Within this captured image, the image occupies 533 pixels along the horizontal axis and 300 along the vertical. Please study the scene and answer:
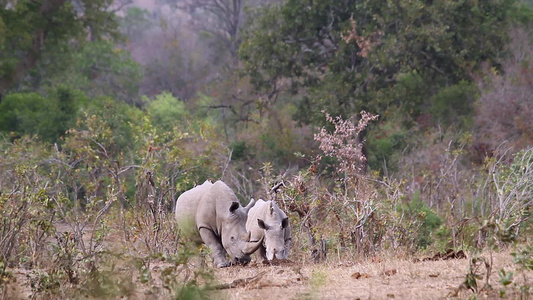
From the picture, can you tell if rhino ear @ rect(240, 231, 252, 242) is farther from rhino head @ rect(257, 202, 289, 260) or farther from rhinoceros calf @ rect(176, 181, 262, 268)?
rhino head @ rect(257, 202, 289, 260)

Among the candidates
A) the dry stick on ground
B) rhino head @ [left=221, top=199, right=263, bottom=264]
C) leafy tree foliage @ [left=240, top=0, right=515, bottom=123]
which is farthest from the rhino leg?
leafy tree foliage @ [left=240, top=0, right=515, bottom=123]

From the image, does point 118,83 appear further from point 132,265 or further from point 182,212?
point 132,265

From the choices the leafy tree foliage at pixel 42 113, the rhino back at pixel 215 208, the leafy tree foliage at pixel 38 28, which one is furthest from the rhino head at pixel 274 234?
the leafy tree foliage at pixel 38 28

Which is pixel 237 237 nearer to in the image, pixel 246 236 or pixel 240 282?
pixel 246 236

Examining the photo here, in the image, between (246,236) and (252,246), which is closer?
(252,246)

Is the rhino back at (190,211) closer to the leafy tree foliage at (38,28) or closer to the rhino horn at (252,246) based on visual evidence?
the rhino horn at (252,246)

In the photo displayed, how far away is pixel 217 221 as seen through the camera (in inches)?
393

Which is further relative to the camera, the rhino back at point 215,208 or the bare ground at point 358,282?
the rhino back at point 215,208

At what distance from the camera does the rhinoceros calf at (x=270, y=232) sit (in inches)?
366

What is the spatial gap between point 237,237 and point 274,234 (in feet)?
1.82

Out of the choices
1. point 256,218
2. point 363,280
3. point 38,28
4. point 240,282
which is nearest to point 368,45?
point 38,28

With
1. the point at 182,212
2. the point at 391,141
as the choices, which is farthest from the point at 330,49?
the point at 182,212

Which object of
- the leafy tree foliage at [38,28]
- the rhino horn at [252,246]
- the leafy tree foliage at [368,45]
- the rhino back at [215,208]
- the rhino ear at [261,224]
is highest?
the leafy tree foliage at [38,28]

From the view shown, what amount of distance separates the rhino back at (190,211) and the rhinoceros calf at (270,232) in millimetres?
776
